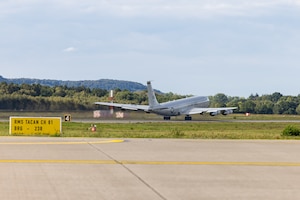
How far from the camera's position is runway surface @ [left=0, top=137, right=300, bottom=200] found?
11523mm

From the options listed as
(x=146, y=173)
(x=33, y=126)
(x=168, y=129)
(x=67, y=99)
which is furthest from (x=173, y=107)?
(x=146, y=173)

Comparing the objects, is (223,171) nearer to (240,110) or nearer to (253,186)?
(253,186)

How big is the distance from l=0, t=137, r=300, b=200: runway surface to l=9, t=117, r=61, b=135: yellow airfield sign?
9397 mm

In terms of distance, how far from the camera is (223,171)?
15266mm

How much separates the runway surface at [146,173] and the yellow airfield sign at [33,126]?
9.40 m

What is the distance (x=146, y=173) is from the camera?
14.5 metres

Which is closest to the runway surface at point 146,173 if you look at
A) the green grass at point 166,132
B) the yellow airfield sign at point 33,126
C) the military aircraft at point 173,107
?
the yellow airfield sign at point 33,126

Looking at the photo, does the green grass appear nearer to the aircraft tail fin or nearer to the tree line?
the aircraft tail fin

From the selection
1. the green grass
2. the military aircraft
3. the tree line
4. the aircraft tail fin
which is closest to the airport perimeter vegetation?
the green grass

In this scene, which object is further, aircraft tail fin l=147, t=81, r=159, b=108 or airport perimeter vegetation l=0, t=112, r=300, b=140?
aircraft tail fin l=147, t=81, r=159, b=108

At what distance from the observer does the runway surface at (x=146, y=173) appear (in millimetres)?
11523

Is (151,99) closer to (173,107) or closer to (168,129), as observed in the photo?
(173,107)

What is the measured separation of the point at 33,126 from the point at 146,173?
1771 centimetres

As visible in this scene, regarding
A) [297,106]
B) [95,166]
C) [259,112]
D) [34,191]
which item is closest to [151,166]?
[95,166]
